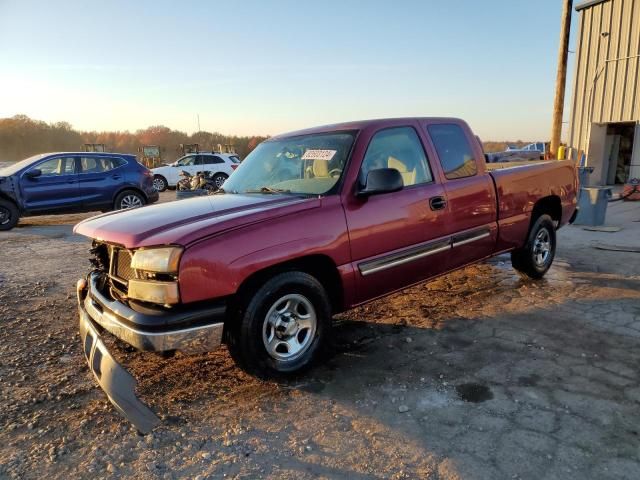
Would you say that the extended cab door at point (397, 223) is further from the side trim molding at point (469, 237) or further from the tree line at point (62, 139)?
A: the tree line at point (62, 139)


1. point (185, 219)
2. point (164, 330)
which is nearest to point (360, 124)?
point (185, 219)

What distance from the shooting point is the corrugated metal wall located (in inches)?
528

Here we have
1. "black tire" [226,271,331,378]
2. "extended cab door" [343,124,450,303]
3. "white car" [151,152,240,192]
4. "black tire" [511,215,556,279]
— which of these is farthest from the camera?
"white car" [151,152,240,192]

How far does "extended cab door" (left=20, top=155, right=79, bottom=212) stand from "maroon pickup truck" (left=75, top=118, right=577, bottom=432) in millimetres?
7566

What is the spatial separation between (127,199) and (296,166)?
27.1 ft

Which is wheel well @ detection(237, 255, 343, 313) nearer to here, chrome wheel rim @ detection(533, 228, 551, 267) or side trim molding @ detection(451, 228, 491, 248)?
side trim molding @ detection(451, 228, 491, 248)

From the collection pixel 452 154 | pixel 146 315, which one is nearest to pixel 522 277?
pixel 452 154

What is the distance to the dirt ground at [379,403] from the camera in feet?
7.61

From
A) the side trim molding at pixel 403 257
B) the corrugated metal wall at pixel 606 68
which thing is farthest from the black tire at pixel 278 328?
the corrugated metal wall at pixel 606 68

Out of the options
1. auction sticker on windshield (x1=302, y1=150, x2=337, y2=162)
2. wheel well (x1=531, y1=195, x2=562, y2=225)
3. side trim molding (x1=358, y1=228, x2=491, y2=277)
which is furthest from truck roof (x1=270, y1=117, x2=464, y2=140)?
wheel well (x1=531, y1=195, x2=562, y2=225)

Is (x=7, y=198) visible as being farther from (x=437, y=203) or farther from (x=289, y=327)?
(x=437, y=203)

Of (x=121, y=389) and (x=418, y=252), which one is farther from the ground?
(x=418, y=252)

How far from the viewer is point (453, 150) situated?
4.30 m

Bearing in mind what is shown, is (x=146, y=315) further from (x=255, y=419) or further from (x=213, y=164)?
(x=213, y=164)
